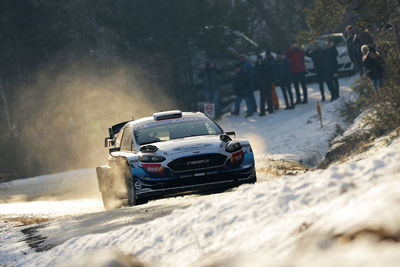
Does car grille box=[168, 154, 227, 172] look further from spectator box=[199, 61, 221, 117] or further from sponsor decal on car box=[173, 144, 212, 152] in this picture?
spectator box=[199, 61, 221, 117]

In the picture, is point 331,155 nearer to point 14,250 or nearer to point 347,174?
point 14,250

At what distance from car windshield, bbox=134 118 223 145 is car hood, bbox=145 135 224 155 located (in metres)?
0.50

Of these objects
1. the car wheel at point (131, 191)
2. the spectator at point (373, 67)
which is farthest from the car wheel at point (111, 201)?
the spectator at point (373, 67)

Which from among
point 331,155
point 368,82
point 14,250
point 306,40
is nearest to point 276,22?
point 306,40

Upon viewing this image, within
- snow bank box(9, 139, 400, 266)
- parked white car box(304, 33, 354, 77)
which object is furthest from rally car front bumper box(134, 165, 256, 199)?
parked white car box(304, 33, 354, 77)

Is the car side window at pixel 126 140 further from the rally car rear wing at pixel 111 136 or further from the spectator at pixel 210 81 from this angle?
the spectator at pixel 210 81

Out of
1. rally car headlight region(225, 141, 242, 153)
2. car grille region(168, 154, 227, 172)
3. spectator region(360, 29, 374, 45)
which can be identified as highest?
spectator region(360, 29, 374, 45)

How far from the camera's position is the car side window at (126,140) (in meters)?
12.1

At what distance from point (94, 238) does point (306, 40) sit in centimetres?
1554

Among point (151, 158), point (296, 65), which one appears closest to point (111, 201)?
point (151, 158)

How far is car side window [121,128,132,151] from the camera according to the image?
39.7 ft

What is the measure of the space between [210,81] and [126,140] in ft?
59.2

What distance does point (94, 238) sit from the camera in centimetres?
680

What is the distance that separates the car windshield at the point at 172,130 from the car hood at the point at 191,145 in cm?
50
